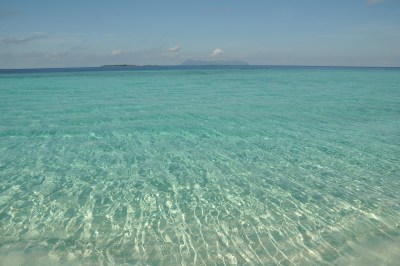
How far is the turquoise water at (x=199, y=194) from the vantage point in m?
5.22

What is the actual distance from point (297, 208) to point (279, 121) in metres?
9.35

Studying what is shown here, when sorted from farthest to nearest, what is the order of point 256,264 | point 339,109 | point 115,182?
1. point 339,109
2. point 115,182
3. point 256,264

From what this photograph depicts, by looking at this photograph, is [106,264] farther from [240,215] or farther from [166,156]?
[166,156]

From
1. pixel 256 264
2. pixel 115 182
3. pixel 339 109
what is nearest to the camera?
pixel 256 264

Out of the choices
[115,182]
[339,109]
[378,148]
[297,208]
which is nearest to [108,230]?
[115,182]

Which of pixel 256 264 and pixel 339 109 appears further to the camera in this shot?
pixel 339 109

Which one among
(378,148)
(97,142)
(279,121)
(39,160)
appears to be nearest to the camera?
(39,160)

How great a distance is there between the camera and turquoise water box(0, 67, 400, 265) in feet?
17.1

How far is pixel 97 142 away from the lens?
37.8 ft

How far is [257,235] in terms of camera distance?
5621 millimetres

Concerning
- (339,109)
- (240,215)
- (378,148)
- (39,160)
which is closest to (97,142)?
(39,160)

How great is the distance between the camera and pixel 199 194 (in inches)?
287

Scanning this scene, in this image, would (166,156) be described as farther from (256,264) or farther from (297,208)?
(256,264)

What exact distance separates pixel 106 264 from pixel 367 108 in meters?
19.4
